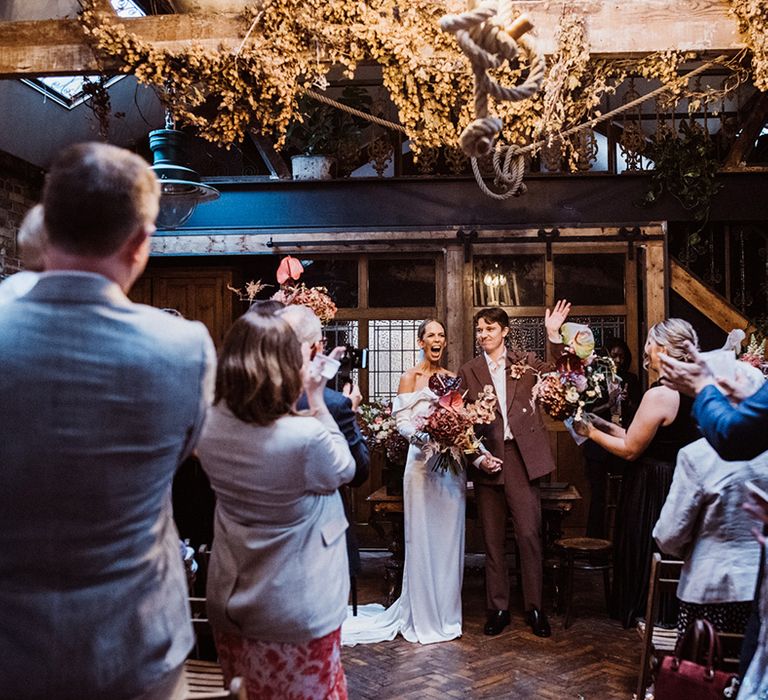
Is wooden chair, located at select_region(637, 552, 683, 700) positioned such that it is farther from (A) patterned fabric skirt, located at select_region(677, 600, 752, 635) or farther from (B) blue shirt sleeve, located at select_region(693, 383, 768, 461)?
(B) blue shirt sleeve, located at select_region(693, 383, 768, 461)

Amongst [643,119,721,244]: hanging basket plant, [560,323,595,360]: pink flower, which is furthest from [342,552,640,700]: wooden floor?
[643,119,721,244]: hanging basket plant

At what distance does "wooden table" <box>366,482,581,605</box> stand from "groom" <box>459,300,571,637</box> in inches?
10.9

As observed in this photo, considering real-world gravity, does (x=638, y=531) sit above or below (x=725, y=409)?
below

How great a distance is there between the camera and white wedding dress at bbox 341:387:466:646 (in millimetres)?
4848

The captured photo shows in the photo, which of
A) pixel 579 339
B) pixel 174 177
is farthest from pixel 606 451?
pixel 174 177

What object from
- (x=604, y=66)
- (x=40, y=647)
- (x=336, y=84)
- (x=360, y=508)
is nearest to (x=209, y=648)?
(x=40, y=647)

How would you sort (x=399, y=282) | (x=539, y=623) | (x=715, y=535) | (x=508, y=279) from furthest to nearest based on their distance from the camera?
1. (x=399, y=282)
2. (x=508, y=279)
3. (x=539, y=623)
4. (x=715, y=535)

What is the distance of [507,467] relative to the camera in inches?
198

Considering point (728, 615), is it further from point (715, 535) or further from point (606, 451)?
point (606, 451)

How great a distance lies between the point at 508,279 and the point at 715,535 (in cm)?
472

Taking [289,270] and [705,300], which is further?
[705,300]

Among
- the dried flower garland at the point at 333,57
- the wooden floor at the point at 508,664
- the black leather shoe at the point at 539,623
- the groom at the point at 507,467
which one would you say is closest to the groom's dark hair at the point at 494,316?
the groom at the point at 507,467

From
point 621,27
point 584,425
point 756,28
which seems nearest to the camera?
point 756,28

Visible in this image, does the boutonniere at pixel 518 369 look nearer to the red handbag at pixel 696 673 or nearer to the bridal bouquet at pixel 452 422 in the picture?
the bridal bouquet at pixel 452 422
